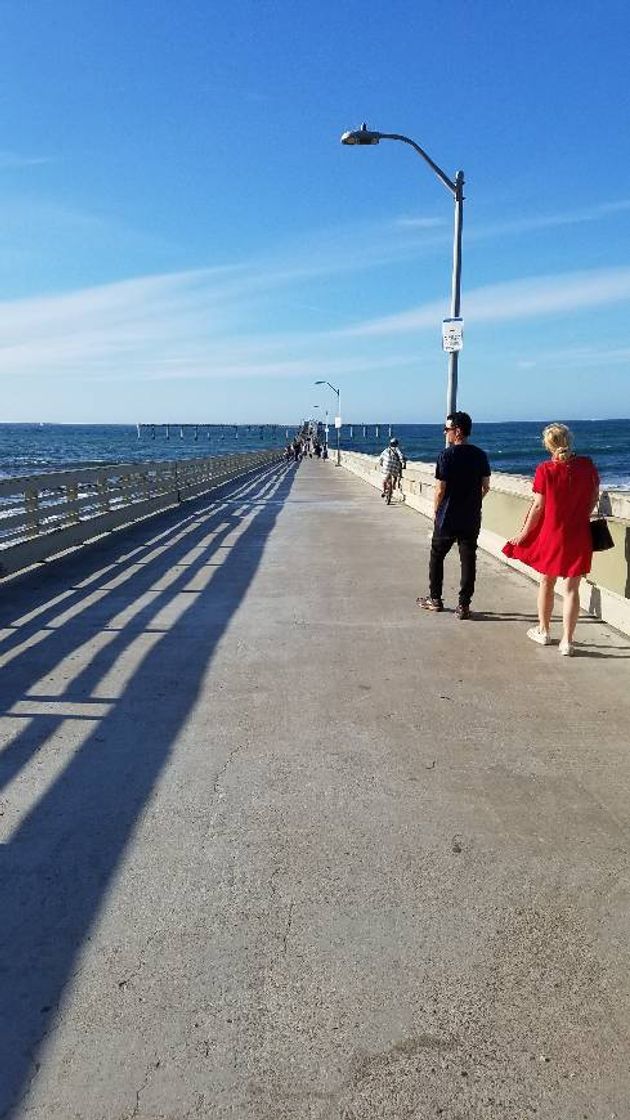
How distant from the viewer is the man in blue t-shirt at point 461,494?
7.54 meters

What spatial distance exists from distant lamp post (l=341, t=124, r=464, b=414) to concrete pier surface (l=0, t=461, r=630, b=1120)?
972cm

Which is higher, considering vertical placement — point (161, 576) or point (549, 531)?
point (549, 531)

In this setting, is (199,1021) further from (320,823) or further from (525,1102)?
(320,823)

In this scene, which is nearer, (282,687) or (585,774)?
(585,774)

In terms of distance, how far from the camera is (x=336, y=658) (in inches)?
251

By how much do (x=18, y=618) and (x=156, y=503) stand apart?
1194 centimetres

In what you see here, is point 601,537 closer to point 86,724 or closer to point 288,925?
point 86,724

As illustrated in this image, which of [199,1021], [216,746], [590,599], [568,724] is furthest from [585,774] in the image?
[590,599]

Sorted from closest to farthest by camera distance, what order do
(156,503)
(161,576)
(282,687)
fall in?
(282,687) < (161,576) < (156,503)

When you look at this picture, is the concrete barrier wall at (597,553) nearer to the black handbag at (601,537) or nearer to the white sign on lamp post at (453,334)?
the black handbag at (601,537)

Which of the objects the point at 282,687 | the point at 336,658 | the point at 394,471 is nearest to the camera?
the point at 282,687

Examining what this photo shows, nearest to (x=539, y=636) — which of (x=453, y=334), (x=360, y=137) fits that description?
(x=453, y=334)

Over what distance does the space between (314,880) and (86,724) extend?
225cm

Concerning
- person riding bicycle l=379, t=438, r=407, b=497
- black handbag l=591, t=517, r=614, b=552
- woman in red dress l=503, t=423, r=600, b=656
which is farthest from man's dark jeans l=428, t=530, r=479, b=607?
person riding bicycle l=379, t=438, r=407, b=497
